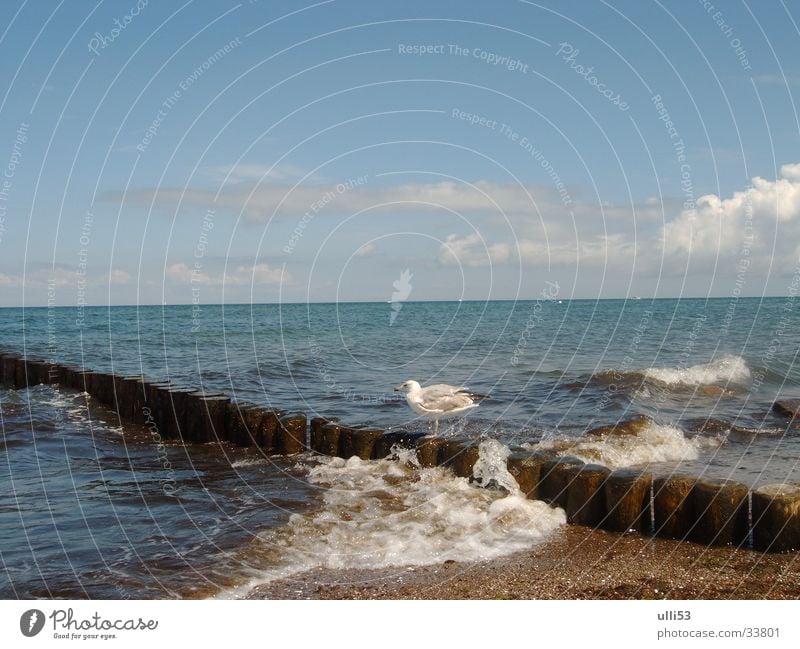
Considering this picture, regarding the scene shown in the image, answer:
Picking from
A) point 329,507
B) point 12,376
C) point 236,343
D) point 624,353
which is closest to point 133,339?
point 236,343

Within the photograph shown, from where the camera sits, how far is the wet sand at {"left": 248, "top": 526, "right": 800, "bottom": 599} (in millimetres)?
6863

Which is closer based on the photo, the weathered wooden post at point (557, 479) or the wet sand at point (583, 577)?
the wet sand at point (583, 577)

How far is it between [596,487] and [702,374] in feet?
55.5

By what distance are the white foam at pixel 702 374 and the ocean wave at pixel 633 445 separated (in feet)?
26.4

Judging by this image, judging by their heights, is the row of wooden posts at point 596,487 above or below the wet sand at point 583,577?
above

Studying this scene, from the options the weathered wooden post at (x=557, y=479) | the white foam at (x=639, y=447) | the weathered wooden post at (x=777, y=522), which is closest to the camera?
the weathered wooden post at (x=777, y=522)

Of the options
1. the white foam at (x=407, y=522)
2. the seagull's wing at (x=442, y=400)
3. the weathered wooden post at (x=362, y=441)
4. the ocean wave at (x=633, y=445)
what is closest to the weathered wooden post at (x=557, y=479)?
the white foam at (x=407, y=522)

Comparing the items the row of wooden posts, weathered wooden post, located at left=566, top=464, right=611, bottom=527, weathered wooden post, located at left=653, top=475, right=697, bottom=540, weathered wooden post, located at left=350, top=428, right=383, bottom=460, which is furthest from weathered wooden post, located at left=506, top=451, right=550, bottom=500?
weathered wooden post, located at left=350, top=428, right=383, bottom=460

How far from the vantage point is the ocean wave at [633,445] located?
497 inches

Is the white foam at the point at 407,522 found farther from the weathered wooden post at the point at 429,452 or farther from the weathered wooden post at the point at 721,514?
the weathered wooden post at the point at 721,514

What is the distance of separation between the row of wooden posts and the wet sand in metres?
0.30

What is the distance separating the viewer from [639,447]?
1334 centimetres

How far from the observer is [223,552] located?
8.19 metres

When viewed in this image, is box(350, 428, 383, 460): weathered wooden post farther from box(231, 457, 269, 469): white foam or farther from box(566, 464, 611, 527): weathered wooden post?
box(566, 464, 611, 527): weathered wooden post
